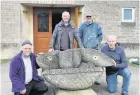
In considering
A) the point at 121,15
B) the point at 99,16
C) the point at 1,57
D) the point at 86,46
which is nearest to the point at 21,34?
the point at 1,57

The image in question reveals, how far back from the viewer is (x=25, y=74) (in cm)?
563

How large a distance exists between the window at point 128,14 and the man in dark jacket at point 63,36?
7.01 metres

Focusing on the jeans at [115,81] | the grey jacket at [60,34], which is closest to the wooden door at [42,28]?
the grey jacket at [60,34]

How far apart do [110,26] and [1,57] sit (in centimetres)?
487

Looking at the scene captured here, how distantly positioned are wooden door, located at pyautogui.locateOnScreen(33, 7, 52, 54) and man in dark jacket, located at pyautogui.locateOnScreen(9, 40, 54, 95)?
7267mm

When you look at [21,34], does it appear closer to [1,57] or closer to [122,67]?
[1,57]

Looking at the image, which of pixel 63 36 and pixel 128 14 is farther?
pixel 128 14

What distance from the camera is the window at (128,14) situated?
13.0 metres

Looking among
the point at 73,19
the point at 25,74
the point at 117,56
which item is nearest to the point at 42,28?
the point at 73,19

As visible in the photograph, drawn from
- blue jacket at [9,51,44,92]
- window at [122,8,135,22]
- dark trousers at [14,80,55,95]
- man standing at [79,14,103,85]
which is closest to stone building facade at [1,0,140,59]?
window at [122,8,135,22]

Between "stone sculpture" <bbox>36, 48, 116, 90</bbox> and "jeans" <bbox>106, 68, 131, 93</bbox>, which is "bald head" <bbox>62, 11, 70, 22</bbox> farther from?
"jeans" <bbox>106, 68, 131, 93</bbox>

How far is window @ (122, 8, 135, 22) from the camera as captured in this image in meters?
13.0

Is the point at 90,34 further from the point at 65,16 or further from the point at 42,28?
the point at 42,28

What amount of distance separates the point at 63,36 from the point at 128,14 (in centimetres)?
729
